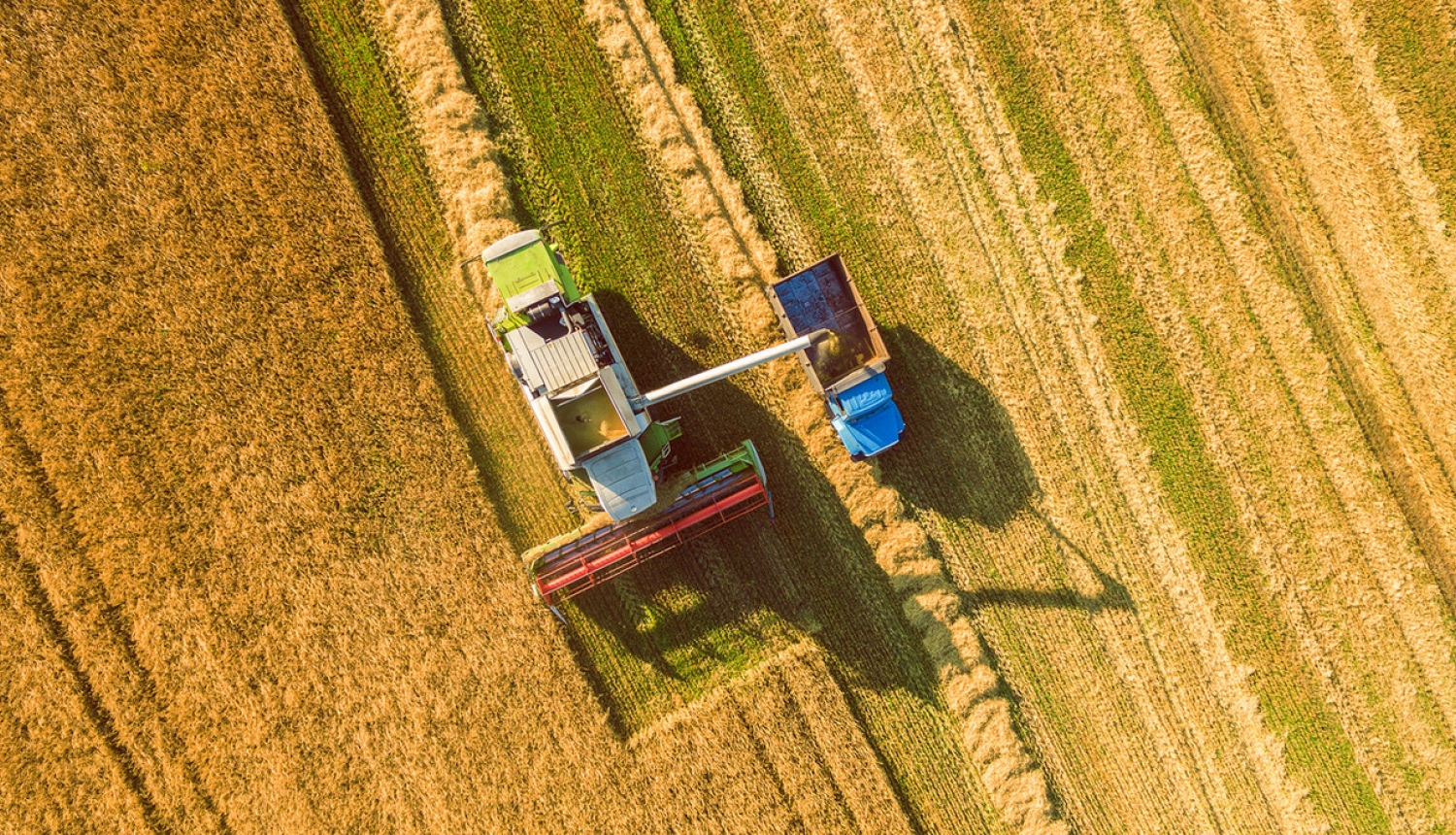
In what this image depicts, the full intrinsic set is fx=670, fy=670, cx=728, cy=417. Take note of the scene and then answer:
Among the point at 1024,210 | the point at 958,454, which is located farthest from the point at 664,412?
the point at 1024,210

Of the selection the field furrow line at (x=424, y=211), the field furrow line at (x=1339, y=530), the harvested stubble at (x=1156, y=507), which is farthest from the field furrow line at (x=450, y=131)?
the field furrow line at (x=1339, y=530)

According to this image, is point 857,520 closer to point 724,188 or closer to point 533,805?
point 724,188

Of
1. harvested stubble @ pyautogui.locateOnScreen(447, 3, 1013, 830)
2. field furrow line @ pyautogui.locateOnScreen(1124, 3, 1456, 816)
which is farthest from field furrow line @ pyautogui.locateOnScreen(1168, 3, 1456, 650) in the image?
harvested stubble @ pyautogui.locateOnScreen(447, 3, 1013, 830)

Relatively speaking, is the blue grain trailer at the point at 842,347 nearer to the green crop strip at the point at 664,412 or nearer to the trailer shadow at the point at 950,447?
the trailer shadow at the point at 950,447

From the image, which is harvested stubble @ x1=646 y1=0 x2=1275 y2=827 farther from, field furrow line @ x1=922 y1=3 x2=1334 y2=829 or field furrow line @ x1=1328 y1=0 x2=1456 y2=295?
field furrow line @ x1=1328 y1=0 x2=1456 y2=295

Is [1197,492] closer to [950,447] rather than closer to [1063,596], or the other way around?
[1063,596]
